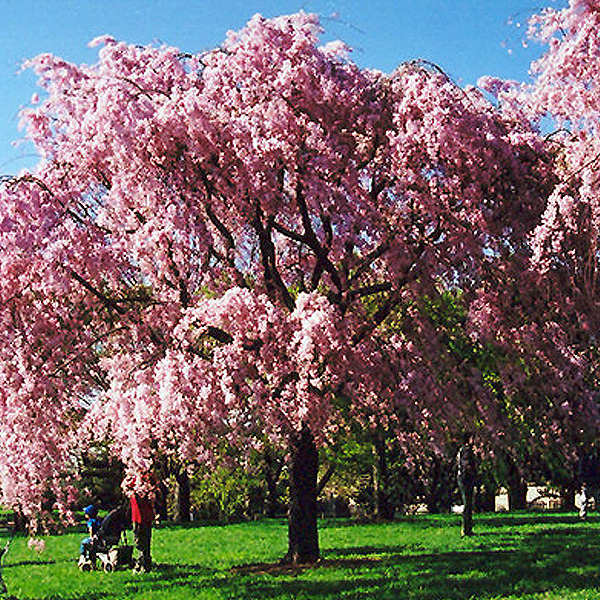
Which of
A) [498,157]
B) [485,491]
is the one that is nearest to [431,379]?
[498,157]

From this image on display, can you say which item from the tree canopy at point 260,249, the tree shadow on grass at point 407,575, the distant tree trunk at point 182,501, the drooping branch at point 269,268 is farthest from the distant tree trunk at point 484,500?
the drooping branch at point 269,268

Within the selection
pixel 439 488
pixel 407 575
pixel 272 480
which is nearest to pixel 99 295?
pixel 407 575

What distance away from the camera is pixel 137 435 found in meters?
15.6

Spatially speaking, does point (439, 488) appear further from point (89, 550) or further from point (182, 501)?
point (89, 550)

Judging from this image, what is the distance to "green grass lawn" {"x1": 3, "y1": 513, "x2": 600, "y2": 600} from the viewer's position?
46.6 feet

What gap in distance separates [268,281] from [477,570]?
25.4 feet

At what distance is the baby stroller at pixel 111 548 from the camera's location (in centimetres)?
1937

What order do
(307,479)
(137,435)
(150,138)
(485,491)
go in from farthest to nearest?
1. (485,491)
2. (307,479)
3. (150,138)
4. (137,435)

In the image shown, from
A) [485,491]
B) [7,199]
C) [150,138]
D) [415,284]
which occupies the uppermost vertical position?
[150,138]

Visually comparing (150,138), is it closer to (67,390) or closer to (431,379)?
(67,390)

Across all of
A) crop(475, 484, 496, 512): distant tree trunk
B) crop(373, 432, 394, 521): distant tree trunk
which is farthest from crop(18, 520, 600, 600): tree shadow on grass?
crop(475, 484, 496, 512): distant tree trunk

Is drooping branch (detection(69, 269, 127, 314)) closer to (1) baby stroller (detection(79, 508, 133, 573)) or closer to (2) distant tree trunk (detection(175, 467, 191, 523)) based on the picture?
(1) baby stroller (detection(79, 508, 133, 573))

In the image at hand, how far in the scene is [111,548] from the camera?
1981cm

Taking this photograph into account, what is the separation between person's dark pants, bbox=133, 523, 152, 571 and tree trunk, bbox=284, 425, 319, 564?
3.20 meters
